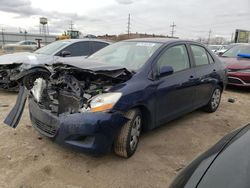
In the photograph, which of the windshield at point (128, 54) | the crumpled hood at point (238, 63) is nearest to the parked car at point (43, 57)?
the windshield at point (128, 54)

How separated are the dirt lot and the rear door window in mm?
1243

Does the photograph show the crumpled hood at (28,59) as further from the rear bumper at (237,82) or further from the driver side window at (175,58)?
the rear bumper at (237,82)

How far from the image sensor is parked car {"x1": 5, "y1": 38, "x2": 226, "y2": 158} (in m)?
3.11

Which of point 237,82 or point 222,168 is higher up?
point 222,168

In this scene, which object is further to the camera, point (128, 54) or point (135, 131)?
point (128, 54)

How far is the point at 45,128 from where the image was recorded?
3.47 metres

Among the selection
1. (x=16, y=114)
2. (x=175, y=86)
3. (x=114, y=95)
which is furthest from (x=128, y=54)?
(x=16, y=114)

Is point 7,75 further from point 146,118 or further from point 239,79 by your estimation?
point 239,79

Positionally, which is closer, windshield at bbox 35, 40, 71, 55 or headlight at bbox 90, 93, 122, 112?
headlight at bbox 90, 93, 122, 112

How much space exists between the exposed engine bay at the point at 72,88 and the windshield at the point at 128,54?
0.44 meters

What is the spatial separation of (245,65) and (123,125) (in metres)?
6.44

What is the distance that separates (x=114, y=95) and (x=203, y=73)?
2517 millimetres

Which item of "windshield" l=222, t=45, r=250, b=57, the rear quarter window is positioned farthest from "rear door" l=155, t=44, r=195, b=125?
"windshield" l=222, t=45, r=250, b=57

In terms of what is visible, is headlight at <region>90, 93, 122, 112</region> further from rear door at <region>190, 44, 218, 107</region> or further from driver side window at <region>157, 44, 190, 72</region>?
rear door at <region>190, 44, 218, 107</region>
